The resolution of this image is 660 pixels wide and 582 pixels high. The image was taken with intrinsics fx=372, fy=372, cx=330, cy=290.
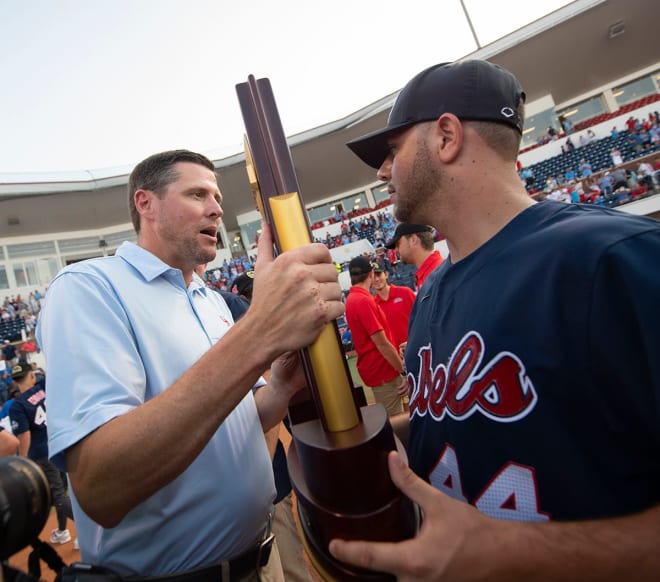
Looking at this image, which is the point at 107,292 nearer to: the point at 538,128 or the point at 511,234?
the point at 511,234

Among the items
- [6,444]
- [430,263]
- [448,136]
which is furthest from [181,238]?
[430,263]

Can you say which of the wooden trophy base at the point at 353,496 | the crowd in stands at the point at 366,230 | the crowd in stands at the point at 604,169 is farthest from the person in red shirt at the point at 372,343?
the crowd in stands at the point at 366,230

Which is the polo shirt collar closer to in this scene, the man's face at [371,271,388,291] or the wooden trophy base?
the wooden trophy base

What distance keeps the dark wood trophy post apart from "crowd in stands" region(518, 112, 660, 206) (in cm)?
1723

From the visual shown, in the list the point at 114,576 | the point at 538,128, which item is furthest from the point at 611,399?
the point at 538,128

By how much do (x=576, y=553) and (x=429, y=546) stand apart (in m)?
0.24

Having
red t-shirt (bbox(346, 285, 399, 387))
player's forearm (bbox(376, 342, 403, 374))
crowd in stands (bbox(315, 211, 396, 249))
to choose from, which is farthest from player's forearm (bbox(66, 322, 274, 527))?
crowd in stands (bbox(315, 211, 396, 249))

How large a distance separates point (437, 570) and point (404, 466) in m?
0.13

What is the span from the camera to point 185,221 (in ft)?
4.46

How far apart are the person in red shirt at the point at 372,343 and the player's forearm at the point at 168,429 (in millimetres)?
3024

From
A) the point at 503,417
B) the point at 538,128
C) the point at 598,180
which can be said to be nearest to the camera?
the point at 503,417

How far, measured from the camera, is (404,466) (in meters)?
0.55

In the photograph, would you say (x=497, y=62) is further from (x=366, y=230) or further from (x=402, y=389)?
(x=402, y=389)

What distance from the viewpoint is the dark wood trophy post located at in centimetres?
55
